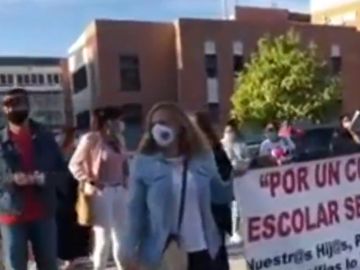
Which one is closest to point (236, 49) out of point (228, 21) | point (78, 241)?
point (228, 21)

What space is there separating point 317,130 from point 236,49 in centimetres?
3996

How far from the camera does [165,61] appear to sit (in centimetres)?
5900

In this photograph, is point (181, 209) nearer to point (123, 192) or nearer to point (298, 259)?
point (298, 259)

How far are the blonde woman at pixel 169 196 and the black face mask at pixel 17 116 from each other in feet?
4.17

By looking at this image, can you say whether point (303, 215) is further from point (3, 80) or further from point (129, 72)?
point (3, 80)

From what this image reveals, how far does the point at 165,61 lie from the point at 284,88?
7.43 metres

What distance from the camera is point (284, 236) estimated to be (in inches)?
270

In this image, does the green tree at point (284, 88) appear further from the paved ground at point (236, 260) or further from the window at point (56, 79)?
the paved ground at point (236, 260)

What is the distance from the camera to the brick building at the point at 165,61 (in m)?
57.8

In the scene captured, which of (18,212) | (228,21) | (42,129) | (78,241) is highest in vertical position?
(228,21)

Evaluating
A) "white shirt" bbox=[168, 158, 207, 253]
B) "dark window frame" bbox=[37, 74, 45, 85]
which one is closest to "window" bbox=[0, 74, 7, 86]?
"dark window frame" bbox=[37, 74, 45, 85]

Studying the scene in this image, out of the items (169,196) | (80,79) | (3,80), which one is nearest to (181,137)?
(169,196)

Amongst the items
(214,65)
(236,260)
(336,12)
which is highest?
(336,12)

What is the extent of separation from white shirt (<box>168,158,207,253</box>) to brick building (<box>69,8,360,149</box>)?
50.0m
